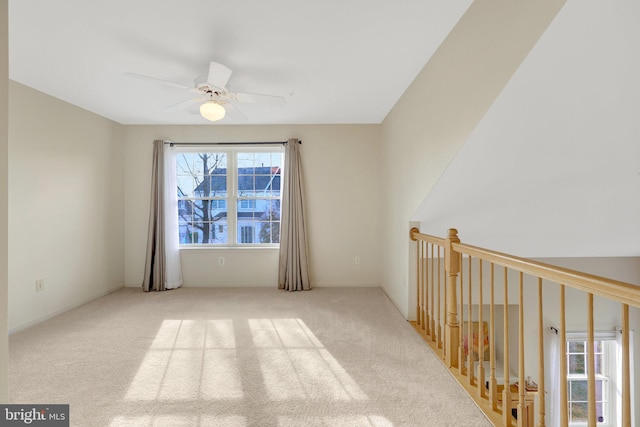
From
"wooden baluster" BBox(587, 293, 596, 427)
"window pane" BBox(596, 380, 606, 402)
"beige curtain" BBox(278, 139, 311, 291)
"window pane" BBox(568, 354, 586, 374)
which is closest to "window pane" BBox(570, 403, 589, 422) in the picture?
"window pane" BBox(596, 380, 606, 402)

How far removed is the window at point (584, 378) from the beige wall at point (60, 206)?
5.89 meters

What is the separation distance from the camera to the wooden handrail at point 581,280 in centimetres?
99

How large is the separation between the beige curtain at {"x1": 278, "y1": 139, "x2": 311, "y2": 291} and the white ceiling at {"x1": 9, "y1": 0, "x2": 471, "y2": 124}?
113cm

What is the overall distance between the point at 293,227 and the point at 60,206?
105 inches

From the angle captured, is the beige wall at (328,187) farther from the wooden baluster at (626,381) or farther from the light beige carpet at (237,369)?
the wooden baluster at (626,381)

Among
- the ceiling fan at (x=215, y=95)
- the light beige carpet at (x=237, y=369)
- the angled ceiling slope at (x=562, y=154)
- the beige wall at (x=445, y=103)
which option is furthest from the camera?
the ceiling fan at (x=215, y=95)

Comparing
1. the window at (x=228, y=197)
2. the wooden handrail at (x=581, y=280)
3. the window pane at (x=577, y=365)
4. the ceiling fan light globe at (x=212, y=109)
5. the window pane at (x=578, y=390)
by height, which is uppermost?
the ceiling fan light globe at (x=212, y=109)

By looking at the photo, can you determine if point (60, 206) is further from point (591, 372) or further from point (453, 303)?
point (591, 372)

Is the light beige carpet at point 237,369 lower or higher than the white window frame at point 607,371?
higher

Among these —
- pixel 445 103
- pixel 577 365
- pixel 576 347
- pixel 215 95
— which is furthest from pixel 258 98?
pixel 577 365

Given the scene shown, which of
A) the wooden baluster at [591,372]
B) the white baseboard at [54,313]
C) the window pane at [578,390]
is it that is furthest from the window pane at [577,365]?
the white baseboard at [54,313]

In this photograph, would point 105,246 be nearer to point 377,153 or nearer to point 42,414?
point 42,414

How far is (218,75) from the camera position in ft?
7.68

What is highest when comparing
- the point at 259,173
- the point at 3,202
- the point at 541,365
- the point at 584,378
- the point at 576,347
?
the point at 259,173
